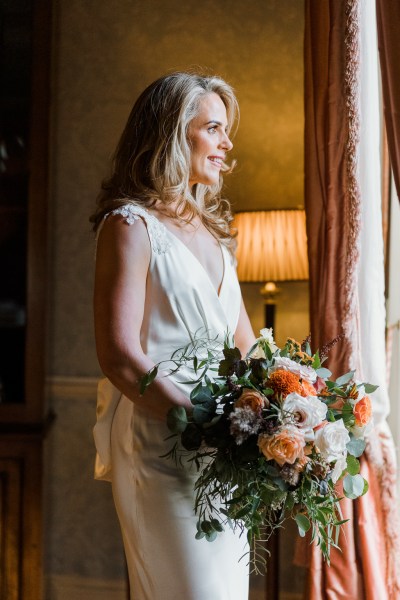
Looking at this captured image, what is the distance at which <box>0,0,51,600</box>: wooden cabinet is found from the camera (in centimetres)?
251

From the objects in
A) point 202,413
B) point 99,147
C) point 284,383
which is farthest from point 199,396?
→ point 99,147

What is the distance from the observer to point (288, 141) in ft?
9.38

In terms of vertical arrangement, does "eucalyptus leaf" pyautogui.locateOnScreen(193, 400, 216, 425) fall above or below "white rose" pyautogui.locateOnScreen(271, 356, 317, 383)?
below

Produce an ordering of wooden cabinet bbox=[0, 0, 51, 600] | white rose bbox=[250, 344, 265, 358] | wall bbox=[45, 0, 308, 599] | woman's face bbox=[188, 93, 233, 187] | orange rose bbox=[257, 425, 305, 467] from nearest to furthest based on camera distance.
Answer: orange rose bbox=[257, 425, 305, 467], white rose bbox=[250, 344, 265, 358], woman's face bbox=[188, 93, 233, 187], wooden cabinet bbox=[0, 0, 51, 600], wall bbox=[45, 0, 308, 599]

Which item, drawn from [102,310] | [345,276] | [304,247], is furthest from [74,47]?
[102,310]

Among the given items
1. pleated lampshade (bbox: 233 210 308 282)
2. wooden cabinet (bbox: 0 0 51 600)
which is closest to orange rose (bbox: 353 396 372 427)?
pleated lampshade (bbox: 233 210 308 282)

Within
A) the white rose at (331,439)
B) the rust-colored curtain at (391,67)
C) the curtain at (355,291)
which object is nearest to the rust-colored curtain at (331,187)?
the curtain at (355,291)

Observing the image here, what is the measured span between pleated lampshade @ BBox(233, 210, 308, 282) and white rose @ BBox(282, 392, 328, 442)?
1.23m

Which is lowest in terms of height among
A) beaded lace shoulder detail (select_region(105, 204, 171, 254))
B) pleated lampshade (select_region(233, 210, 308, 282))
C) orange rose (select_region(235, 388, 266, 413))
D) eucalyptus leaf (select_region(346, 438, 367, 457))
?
eucalyptus leaf (select_region(346, 438, 367, 457))

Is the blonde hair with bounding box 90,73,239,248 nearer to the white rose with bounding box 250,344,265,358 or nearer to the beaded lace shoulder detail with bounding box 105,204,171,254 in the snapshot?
the beaded lace shoulder detail with bounding box 105,204,171,254

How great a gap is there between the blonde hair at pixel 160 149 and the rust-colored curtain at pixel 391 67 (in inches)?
18.9

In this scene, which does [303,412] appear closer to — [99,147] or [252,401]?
[252,401]

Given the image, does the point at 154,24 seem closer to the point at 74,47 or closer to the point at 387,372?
the point at 74,47

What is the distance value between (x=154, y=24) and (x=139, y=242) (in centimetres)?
166
